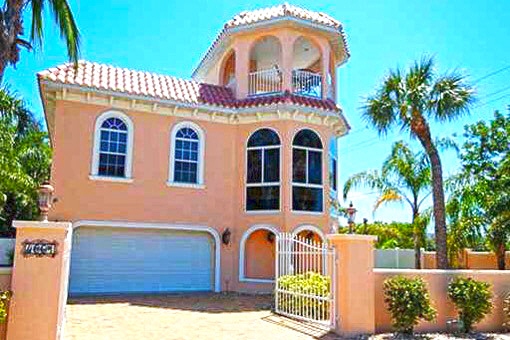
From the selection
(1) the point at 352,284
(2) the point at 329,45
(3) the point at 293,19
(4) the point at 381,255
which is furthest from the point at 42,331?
(4) the point at 381,255

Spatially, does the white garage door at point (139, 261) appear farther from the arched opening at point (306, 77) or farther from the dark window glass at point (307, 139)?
the arched opening at point (306, 77)

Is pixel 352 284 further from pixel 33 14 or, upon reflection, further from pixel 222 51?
pixel 222 51

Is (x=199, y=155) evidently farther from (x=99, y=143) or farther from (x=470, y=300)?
(x=470, y=300)

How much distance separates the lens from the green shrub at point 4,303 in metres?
7.37

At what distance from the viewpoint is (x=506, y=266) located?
22578 millimetres

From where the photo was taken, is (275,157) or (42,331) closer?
(42,331)

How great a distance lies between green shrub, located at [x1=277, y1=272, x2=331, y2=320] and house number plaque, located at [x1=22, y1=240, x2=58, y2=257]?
6.09 m

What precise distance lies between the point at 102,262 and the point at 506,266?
61.5 feet

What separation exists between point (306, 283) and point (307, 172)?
24.8 feet

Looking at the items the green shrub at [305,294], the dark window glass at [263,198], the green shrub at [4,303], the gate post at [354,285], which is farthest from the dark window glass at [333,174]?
the green shrub at [4,303]

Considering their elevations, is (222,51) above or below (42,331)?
above

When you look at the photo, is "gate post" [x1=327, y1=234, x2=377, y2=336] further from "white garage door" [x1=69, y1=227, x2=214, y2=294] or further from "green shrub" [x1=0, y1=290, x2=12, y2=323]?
"white garage door" [x1=69, y1=227, x2=214, y2=294]

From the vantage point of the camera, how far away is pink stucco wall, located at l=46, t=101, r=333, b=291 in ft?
54.3

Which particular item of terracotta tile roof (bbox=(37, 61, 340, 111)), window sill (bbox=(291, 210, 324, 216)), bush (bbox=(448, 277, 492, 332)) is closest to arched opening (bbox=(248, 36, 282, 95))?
terracotta tile roof (bbox=(37, 61, 340, 111))
